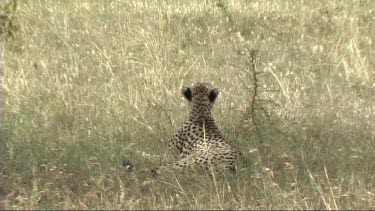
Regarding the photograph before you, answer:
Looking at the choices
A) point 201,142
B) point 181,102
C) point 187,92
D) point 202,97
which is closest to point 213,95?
point 202,97

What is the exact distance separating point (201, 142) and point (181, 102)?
41.3 inches

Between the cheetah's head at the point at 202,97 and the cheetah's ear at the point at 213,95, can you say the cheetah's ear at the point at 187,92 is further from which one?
the cheetah's ear at the point at 213,95

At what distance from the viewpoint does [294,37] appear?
24.6ft

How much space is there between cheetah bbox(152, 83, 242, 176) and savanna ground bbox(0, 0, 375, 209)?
0.31 feet

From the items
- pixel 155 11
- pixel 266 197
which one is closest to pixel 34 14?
pixel 155 11

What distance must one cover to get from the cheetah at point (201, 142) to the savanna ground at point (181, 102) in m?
0.09

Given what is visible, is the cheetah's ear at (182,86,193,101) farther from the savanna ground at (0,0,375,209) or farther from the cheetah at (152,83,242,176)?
the savanna ground at (0,0,375,209)

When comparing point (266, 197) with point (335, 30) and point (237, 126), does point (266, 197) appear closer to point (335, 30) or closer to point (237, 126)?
point (237, 126)

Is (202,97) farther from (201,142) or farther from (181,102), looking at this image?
(181,102)

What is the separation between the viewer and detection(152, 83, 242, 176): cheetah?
4328mm

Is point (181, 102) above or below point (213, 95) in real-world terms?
below

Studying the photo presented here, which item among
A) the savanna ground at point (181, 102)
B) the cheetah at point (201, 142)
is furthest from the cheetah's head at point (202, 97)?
the savanna ground at point (181, 102)

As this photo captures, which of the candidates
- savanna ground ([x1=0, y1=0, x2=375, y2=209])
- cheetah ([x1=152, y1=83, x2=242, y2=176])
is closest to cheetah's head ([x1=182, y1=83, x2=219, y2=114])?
cheetah ([x1=152, y1=83, x2=242, y2=176])

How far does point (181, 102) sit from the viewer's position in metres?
5.77
